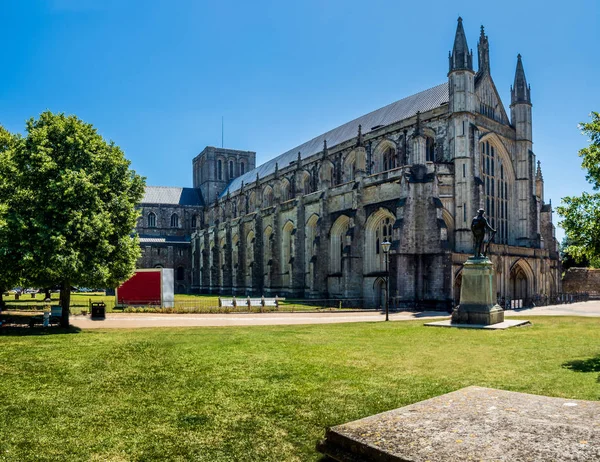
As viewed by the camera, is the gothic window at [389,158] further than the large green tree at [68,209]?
Yes

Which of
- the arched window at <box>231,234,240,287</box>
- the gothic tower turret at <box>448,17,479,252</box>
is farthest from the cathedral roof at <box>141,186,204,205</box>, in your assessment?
the gothic tower turret at <box>448,17,479,252</box>

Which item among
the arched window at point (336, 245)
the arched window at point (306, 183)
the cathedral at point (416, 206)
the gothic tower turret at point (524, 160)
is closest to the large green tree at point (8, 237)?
the cathedral at point (416, 206)

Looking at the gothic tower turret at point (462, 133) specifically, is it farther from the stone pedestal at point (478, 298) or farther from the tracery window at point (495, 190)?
the stone pedestal at point (478, 298)

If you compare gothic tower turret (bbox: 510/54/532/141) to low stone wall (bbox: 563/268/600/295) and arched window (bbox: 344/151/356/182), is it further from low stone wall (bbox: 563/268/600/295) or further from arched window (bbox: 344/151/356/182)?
low stone wall (bbox: 563/268/600/295)

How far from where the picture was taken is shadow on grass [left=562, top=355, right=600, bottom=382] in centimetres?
1038

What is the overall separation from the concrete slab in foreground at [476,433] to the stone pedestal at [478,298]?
1437 cm

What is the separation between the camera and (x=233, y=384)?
9.09 meters

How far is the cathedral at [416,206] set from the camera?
3359cm

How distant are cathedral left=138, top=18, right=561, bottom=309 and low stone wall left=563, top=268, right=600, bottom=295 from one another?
40.6 ft

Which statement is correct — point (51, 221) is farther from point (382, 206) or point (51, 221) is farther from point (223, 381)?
point (382, 206)

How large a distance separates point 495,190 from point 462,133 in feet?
23.7

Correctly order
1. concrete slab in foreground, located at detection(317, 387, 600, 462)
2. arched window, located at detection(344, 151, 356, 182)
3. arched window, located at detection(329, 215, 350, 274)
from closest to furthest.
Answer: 1. concrete slab in foreground, located at detection(317, 387, 600, 462)
2. arched window, located at detection(329, 215, 350, 274)
3. arched window, located at detection(344, 151, 356, 182)

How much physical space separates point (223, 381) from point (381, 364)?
3.72 meters

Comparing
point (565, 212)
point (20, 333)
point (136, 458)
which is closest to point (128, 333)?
point (20, 333)
